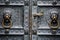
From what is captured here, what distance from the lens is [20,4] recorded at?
8.33 feet

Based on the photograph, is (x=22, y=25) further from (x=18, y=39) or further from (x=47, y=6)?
(x=47, y=6)

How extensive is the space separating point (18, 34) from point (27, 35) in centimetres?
9

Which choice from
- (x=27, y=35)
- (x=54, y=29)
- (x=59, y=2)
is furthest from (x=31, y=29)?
(x=59, y=2)

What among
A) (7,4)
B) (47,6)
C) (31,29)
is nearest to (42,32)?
(31,29)

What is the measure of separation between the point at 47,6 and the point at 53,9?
0.23 feet

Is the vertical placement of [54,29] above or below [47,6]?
below

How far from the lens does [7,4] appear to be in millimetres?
2537

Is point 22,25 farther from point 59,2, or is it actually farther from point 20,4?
point 59,2

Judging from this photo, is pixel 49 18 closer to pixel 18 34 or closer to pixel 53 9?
pixel 53 9

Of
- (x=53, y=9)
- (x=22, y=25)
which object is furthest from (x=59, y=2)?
(x=22, y=25)

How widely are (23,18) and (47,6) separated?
0.28 m

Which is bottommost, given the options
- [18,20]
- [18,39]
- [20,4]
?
[18,39]

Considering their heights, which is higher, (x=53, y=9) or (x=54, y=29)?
(x=53, y=9)

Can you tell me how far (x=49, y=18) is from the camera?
8.41 feet
